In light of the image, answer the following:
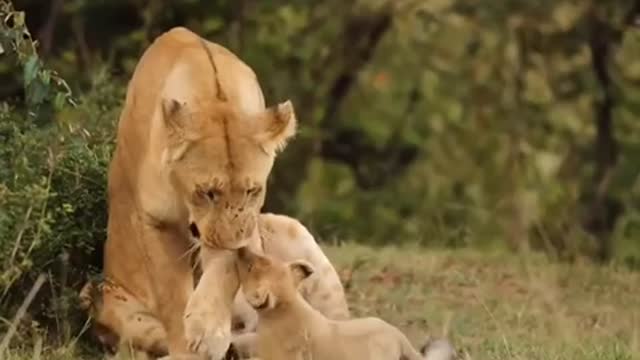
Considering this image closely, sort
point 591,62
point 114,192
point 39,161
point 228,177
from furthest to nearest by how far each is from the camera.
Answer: point 591,62 → point 39,161 → point 114,192 → point 228,177

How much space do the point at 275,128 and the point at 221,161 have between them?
0.24 metres

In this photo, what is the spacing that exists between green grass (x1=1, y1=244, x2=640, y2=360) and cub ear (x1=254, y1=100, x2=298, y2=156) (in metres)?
0.99

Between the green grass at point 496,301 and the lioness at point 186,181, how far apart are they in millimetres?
394

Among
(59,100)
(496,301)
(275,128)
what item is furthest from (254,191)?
(496,301)

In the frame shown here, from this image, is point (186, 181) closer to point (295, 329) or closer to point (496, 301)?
point (295, 329)

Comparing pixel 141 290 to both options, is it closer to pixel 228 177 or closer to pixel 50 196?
pixel 50 196

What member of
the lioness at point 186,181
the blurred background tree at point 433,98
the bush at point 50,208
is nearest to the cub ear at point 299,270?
the lioness at point 186,181

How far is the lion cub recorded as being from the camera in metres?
5.91

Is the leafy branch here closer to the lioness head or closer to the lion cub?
the lioness head

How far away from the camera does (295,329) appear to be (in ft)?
19.5

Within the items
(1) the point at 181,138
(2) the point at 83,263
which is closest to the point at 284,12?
(2) the point at 83,263

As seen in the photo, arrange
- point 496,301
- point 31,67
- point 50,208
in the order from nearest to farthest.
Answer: point 31,67 < point 50,208 < point 496,301

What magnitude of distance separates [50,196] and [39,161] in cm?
33

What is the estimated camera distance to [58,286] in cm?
703
